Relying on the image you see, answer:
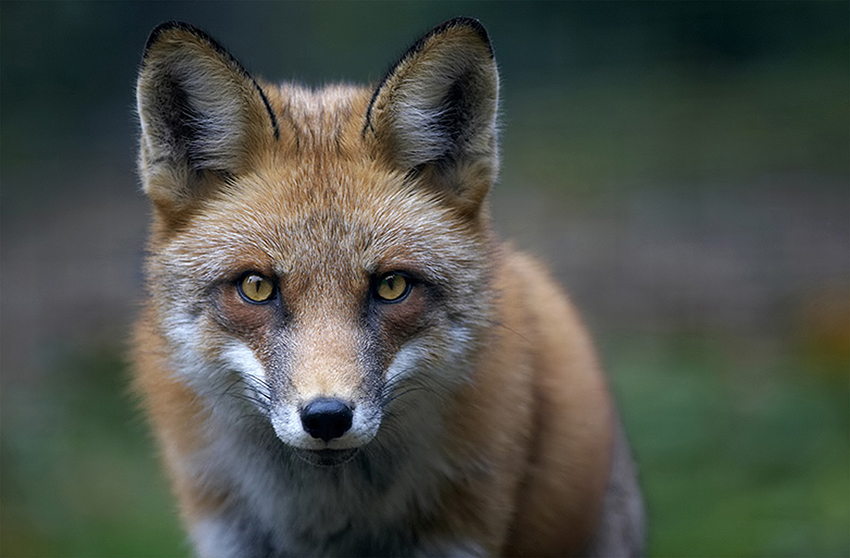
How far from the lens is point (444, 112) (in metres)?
3.38

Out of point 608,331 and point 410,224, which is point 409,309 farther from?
point 608,331

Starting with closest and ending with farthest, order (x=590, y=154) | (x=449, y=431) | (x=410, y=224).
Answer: (x=410, y=224) < (x=449, y=431) < (x=590, y=154)

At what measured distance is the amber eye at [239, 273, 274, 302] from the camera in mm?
3076

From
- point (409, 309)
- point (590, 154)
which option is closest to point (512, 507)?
point (409, 309)

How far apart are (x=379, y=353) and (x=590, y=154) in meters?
9.15

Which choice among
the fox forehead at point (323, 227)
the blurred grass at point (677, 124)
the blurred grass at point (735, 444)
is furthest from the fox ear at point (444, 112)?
the blurred grass at point (677, 124)

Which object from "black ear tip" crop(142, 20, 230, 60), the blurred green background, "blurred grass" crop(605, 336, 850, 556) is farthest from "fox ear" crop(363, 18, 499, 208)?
"blurred grass" crop(605, 336, 850, 556)

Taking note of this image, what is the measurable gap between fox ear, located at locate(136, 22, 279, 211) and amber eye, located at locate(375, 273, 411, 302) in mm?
668

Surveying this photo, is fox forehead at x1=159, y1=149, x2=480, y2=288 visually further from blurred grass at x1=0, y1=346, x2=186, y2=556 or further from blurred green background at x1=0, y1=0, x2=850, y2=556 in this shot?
blurred grass at x1=0, y1=346, x2=186, y2=556

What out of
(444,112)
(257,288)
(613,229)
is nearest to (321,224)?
(257,288)

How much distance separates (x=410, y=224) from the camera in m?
3.24

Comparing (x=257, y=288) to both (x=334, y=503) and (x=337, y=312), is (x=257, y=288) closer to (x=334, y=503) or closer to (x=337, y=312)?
(x=337, y=312)

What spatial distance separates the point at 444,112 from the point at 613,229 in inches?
284

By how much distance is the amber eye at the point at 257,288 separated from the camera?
3.08 metres
